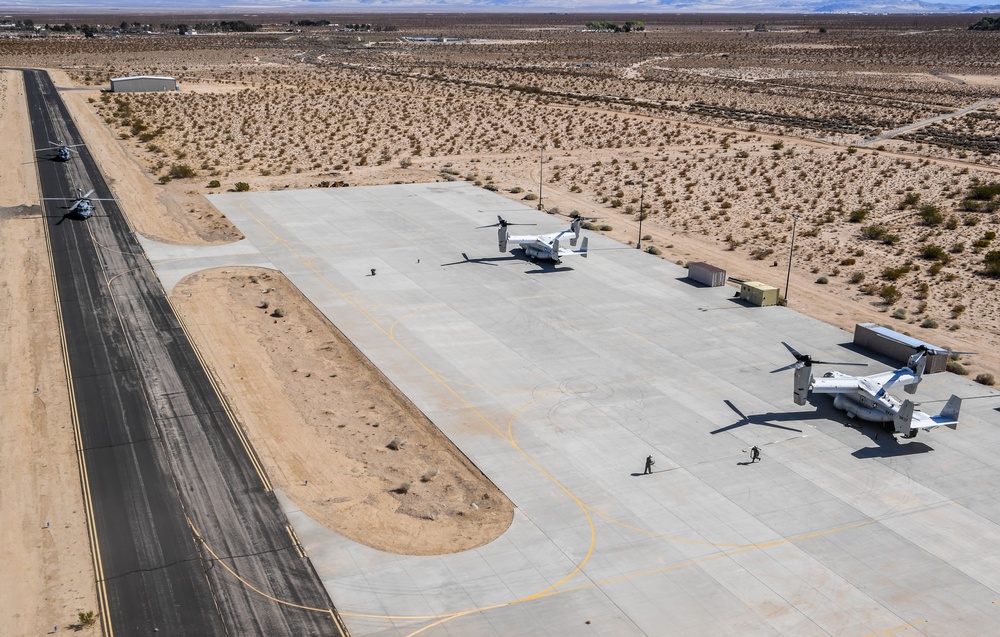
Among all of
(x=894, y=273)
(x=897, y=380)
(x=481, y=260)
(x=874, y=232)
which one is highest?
(x=874, y=232)

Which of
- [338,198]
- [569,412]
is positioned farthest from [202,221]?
[569,412]

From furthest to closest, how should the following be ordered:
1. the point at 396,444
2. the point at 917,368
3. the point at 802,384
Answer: the point at 917,368
the point at 802,384
the point at 396,444

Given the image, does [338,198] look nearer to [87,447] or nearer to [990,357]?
[87,447]

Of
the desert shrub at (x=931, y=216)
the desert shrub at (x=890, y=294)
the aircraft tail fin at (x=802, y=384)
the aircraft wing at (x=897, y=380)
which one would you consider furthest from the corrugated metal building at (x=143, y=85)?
the aircraft wing at (x=897, y=380)

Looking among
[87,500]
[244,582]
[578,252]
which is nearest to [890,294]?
[578,252]

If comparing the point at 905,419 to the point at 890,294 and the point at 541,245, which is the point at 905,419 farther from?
the point at 541,245

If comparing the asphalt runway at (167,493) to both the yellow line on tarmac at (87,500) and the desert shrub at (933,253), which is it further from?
the desert shrub at (933,253)

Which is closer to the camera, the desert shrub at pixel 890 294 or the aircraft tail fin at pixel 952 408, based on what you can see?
the aircraft tail fin at pixel 952 408
